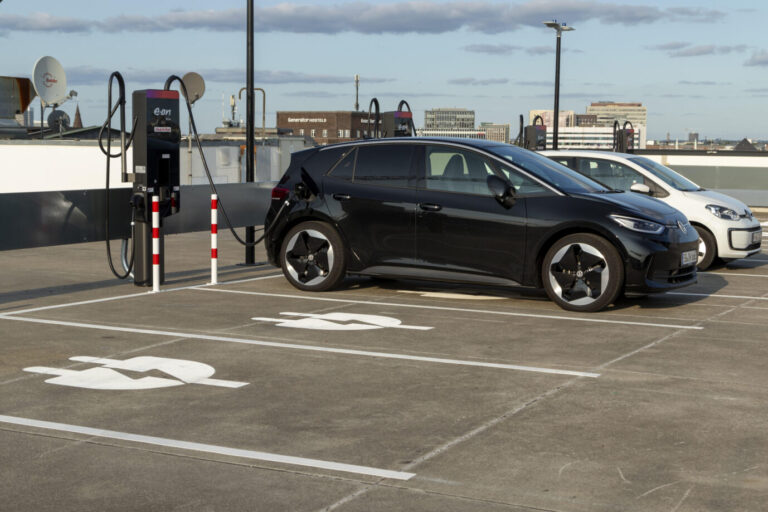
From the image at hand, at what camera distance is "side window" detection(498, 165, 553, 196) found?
34.3ft

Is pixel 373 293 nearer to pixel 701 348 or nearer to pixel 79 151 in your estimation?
pixel 701 348

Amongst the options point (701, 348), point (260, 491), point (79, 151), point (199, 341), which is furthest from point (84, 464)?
point (79, 151)

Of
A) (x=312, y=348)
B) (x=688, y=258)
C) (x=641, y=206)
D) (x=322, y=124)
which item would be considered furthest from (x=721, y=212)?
(x=322, y=124)

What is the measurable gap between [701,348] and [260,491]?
4720 millimetres

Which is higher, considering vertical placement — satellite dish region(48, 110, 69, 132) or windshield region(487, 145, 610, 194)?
satellite dish region(48, 110, 69, 132)

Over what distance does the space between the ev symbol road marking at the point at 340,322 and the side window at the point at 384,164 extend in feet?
6.06

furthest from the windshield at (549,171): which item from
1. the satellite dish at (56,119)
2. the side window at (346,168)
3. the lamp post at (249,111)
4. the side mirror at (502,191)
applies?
the satellite dish at (56,119)

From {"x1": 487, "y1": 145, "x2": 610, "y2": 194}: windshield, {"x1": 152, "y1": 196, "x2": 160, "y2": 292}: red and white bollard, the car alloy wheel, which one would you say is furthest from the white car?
{"x1": 152, "y1": 196, "x2": 160, "y2": 292}: red and white bollard

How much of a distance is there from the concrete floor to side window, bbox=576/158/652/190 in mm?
4001

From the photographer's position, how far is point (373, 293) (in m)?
11.5

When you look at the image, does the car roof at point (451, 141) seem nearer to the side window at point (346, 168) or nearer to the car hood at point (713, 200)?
the side window at point (346, 168)

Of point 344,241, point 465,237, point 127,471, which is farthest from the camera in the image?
point 344,241

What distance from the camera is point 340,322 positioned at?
951 cm

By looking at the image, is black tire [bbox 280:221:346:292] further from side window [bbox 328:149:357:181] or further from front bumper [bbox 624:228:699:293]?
front bumper [bbox 624:228:699:293]
